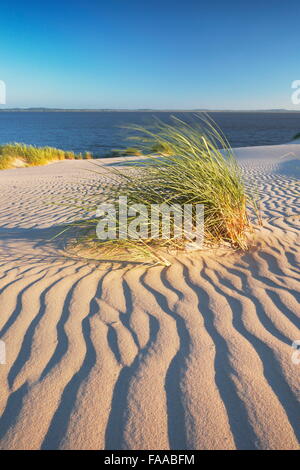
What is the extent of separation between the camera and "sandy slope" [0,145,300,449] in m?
1.38

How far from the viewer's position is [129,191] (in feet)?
11.1

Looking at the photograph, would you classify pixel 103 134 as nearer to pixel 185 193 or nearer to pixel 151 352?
pixel 185 193

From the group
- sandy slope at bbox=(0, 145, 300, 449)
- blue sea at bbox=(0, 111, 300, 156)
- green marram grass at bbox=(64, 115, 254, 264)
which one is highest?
blue sea at bbox=(0, 111, 300, 156)

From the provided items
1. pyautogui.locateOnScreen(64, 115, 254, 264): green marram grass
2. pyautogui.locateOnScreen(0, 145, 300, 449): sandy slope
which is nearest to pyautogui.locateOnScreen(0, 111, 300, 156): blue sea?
pyautogui.locateOnScreen(64, 115, 254, 264): green marram grass

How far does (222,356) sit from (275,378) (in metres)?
0.30

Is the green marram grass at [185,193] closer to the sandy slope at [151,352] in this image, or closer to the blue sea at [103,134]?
the sandy slope at [151,352]

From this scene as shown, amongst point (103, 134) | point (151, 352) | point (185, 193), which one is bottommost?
point (151, 352)

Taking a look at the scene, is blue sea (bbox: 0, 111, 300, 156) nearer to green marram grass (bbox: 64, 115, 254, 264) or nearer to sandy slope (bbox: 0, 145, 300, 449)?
green marram grass (bbox: 64, 115, 254, 264)

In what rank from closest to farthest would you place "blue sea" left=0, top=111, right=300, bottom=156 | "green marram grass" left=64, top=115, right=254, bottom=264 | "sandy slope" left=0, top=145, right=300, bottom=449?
"sandy slope" left=0, top=145, right=300, bottom=449 → "green marram grass" left=64, top=115, right=254, bottom=264 → "blue sea" left=0, top=111, right=300, bottom=156

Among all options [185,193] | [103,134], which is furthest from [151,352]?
[103,134]

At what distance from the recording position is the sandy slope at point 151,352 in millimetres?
1380

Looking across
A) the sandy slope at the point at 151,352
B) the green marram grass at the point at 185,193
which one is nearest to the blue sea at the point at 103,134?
the green marram grass at the point at 185,193

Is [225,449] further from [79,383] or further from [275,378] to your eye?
[79,383]

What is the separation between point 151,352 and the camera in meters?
1.84
